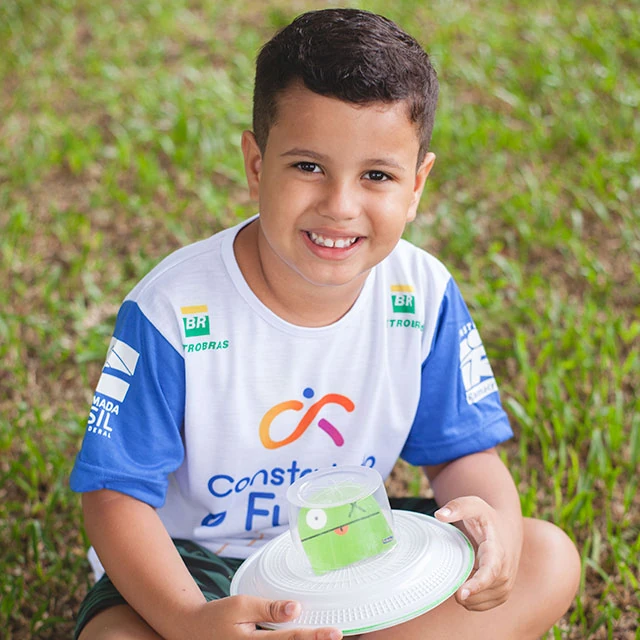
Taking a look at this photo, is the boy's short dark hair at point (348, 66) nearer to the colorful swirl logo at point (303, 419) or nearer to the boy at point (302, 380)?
the boy at point (302, 380)

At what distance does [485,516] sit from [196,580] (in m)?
0.56

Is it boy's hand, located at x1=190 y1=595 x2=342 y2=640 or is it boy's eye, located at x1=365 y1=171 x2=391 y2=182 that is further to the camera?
boy's eye, located at x1=365 y1=171 x2=391 y2=182

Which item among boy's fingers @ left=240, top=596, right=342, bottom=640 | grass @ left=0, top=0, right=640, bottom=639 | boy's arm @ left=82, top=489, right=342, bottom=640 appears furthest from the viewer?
grass @ left=0, top=0, right=640, bottom=639

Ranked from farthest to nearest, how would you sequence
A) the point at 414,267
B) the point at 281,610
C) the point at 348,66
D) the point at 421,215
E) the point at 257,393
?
the point at 421,215 < the point at 414,267 < the point at 257,393 < the point at 348,66 < the point at 281,610

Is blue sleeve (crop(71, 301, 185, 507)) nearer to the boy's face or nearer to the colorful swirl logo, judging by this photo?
the colorful swirl logo

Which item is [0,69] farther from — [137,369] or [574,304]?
[137,369]

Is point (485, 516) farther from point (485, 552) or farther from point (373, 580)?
point (373, 580)

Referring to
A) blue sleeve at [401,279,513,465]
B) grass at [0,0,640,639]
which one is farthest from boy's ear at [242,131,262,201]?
grass at [0,0,640,639]

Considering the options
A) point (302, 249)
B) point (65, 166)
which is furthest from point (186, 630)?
point (65, 166)

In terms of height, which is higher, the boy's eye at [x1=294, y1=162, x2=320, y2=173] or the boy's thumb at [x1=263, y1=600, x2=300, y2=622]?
the boy's eye at [x1=294, y1=162, x2=320, y2=173]

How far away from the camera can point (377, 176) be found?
1.69 meters

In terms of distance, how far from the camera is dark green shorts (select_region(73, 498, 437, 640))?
175cm

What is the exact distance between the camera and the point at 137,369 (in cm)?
173

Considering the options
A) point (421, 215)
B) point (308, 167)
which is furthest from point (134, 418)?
point (421, 215)
